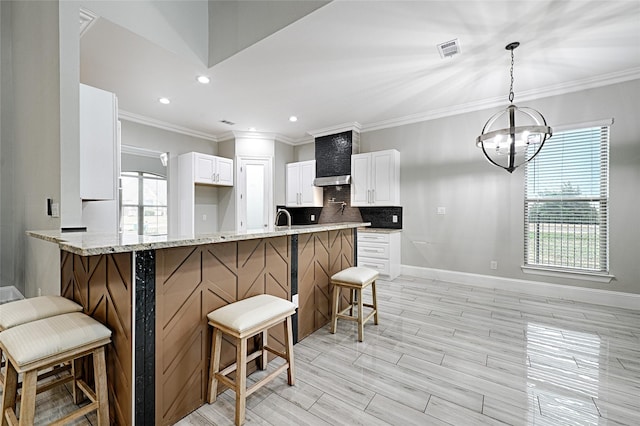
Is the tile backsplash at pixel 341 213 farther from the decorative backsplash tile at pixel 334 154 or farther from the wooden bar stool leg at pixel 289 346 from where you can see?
the wooden bar stool leg at pixel 289 346

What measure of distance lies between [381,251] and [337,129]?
8.32 ft

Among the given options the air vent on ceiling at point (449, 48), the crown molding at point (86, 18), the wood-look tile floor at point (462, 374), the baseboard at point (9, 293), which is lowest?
the wood-look tile floor at point (462, 374)

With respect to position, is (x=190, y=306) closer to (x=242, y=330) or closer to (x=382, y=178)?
(x=242, y=330)

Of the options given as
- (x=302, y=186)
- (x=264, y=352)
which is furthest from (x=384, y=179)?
(x=264, y=352)

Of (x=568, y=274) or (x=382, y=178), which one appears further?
(x=382, y=178)

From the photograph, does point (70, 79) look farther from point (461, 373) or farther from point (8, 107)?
point (461, 373)

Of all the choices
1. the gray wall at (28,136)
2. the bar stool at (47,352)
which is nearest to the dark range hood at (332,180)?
the gray wall at (28,136)

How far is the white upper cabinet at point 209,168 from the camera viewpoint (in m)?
5.11

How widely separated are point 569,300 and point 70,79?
19.2 ft

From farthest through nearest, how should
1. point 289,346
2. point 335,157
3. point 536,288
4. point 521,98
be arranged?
1. point 335,157
2. point 521,98
3. point 536,288
4. point 289,346

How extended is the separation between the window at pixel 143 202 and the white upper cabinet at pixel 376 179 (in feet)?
19.0

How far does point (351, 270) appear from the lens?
2.73 meters

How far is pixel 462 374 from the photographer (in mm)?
1978

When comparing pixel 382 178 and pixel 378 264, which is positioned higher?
pixel 382 178
